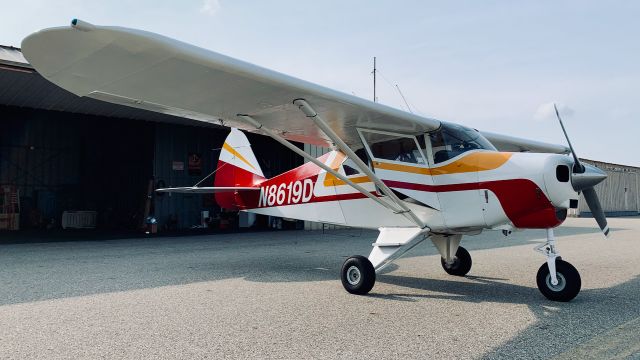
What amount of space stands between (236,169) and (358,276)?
5008 millimetres

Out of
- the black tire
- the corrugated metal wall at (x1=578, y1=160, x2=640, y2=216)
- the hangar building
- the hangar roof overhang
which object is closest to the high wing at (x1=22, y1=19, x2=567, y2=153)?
the black tire

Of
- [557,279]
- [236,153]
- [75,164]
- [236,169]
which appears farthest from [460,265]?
[75,164]

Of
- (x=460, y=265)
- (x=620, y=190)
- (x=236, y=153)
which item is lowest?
(x=460, y=265)

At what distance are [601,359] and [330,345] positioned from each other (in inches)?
78.6

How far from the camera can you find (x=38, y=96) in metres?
16.7

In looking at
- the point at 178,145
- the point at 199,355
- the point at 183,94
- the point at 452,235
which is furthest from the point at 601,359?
the point at 178,145

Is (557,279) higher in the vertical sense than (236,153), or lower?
lower

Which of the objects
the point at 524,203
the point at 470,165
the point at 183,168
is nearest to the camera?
the point at 524,203

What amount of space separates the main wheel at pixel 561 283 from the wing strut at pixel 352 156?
157 centimetres

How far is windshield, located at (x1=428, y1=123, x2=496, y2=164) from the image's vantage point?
5.78 m

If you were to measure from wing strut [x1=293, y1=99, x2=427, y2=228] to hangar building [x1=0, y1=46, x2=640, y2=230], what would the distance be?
13.9 m

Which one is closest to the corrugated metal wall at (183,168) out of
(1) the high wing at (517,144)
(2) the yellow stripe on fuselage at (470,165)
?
(1) the high wing at (517,144)

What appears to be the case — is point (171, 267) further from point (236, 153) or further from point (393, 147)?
point (393, 147)

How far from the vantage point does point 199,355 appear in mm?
3238
